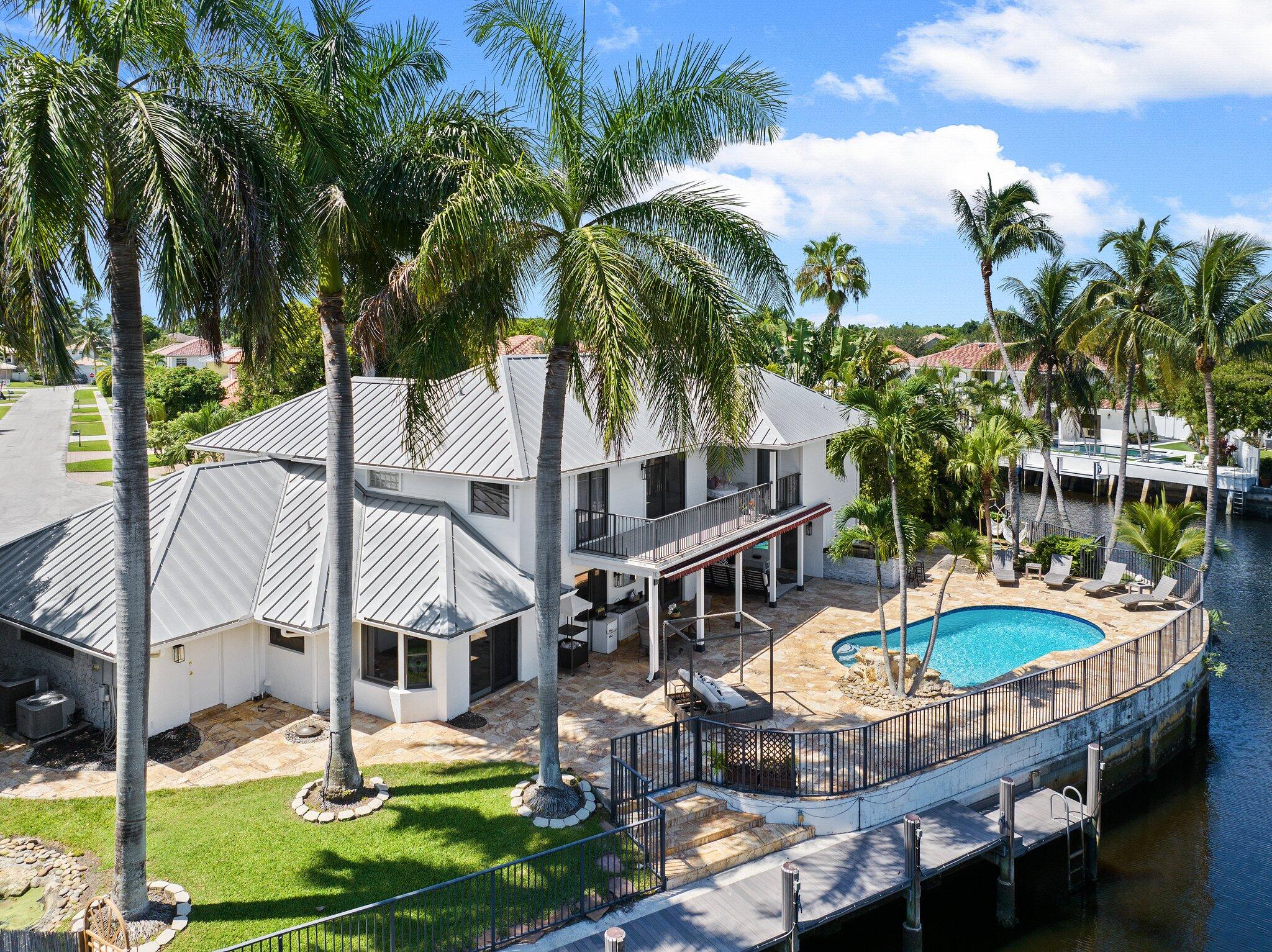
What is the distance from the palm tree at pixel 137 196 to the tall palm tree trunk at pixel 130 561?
0.06 feet

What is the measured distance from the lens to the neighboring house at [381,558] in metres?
18.0

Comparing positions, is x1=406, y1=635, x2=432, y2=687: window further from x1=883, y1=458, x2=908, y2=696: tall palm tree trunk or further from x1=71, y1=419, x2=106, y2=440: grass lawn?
x1=71, y1=419, x2=106, y2=440: grass lawn

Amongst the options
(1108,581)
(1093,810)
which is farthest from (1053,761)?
(1108,581)

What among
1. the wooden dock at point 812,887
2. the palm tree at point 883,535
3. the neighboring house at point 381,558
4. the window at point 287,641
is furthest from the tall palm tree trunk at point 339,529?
the palm tree at point 883,535

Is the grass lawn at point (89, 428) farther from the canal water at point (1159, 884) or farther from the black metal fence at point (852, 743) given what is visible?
the canal water at point (1159, 884)

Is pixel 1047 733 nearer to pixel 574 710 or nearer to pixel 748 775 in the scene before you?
pixel 748 775

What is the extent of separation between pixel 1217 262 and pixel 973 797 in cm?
2019

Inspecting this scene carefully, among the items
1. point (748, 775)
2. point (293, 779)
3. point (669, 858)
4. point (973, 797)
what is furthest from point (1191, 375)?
point (293, 779)

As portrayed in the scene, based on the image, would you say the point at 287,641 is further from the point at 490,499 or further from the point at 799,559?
the point at 799,559

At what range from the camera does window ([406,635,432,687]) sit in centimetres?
1845

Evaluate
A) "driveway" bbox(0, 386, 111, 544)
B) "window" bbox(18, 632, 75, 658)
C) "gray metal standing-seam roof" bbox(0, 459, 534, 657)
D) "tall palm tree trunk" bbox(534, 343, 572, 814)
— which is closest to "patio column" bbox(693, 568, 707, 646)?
"gray metal standing-seam roof" bbox(0, 459, 534, 657)

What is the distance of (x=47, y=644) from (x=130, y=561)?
10060mm

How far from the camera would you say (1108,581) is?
27.5 meters

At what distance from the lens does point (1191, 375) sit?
1215 inches
